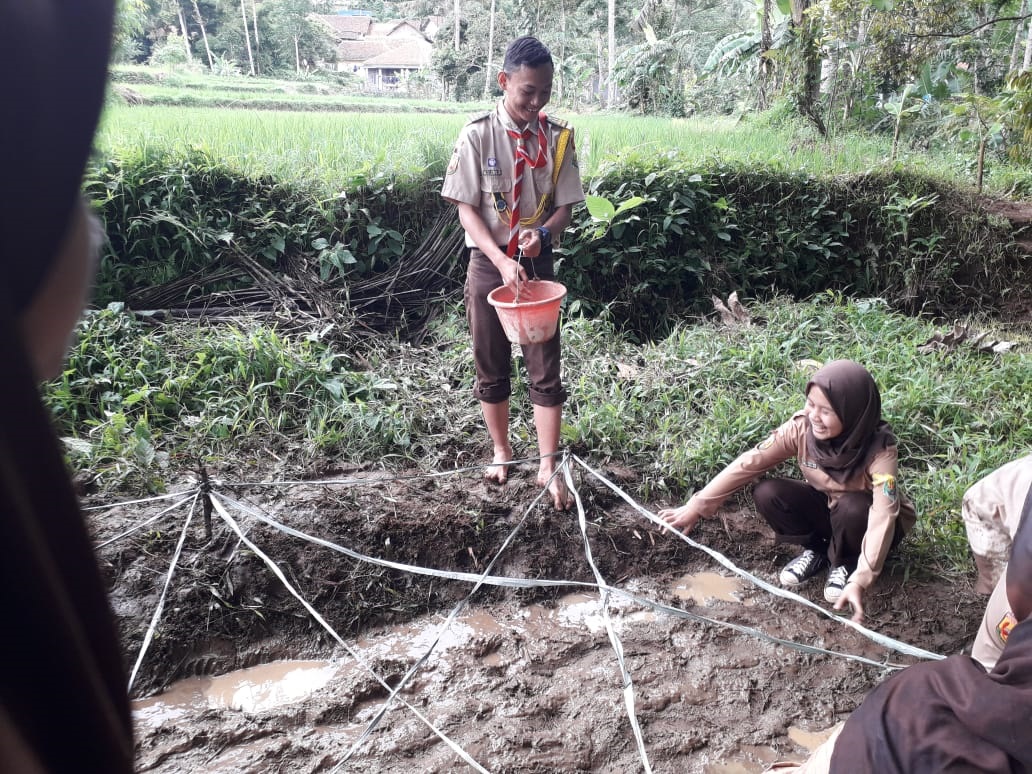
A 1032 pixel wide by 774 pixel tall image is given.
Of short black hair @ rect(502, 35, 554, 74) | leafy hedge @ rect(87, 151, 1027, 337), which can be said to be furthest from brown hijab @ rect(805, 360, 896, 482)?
leafy hedge @ rect(87, 151, 1027, 337)

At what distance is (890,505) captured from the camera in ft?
8.26

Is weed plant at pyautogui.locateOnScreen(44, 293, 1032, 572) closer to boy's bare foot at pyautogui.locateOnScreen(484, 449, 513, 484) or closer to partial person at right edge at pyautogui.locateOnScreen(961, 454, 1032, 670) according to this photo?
boy's bare foot at pyautogui.locateOnScreen(484, 449, 513, 484)

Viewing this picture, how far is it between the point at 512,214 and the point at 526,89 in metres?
0.49

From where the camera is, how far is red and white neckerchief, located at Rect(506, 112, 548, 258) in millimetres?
2879

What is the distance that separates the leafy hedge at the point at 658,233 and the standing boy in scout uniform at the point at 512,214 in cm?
186

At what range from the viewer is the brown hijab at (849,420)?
2502mm

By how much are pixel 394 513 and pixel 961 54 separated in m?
9.93

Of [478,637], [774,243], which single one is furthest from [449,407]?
[774,243]

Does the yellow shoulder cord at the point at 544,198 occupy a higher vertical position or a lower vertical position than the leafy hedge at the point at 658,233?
higher

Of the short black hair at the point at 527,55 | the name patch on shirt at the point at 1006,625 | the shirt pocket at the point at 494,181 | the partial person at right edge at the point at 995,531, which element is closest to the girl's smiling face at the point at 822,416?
the partial person at right edge at the point at 995,531

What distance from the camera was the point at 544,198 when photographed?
9.80ft

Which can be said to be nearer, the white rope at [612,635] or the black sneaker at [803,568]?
the white rope at [612,635]

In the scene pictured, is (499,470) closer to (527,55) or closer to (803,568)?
(803,568)

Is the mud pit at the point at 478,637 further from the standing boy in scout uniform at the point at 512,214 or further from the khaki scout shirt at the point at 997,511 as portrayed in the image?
the khaki scout shirt at the point at 997,511
